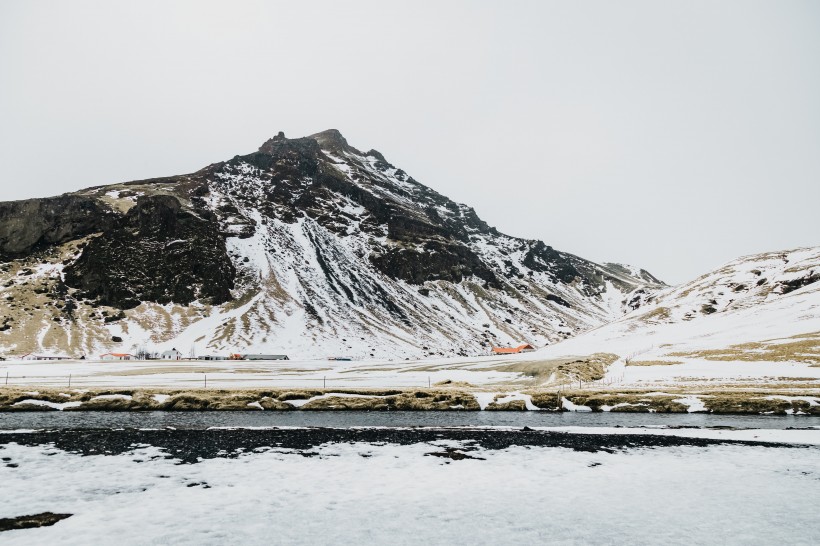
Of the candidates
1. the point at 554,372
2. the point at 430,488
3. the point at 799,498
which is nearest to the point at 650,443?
the point at 799,498

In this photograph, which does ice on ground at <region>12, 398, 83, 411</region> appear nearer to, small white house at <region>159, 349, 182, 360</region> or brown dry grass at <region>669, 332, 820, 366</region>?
brown dry grass at <region>669, 332, 820, 366</region>

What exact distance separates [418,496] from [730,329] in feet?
429

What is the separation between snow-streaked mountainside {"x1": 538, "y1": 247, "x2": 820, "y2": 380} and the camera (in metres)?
78.8

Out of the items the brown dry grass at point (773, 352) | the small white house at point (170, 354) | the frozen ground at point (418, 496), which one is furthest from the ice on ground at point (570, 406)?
the small white house at point (170, 354)

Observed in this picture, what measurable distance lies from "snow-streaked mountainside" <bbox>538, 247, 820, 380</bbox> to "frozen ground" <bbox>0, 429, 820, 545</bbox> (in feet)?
174

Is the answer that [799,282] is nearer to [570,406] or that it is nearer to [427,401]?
[570,406]

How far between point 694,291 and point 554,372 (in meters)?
149

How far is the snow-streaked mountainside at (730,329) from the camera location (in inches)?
3103

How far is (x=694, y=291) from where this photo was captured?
191m

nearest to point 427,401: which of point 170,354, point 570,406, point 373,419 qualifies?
point 373,419

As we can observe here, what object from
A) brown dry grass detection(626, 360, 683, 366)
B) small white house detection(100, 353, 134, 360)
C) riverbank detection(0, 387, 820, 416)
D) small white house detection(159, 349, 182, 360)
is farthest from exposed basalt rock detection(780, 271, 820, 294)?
small white house detection(100, 353, 134, 360)

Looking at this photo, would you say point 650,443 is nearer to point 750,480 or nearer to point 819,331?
point 750,480

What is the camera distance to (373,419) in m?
42.1

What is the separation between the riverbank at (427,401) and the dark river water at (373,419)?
176cm
